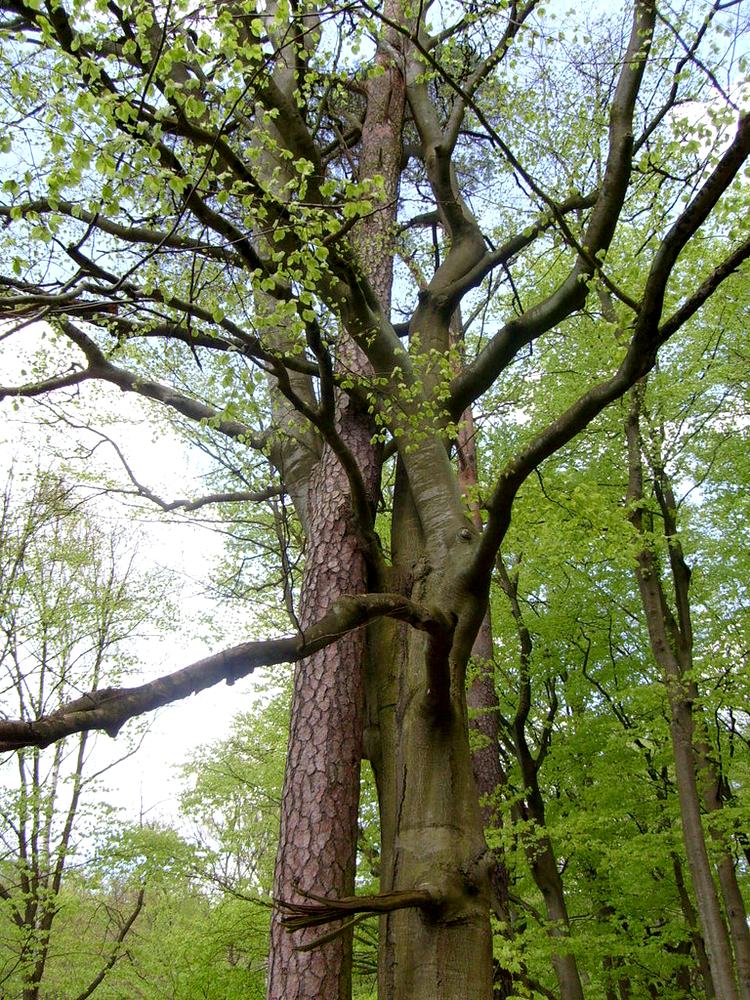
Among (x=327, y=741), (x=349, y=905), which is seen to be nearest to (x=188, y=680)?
(x=349, y=905)

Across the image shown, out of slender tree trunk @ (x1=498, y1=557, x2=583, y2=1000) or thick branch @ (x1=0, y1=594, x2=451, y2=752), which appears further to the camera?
slender tree trunk @ (x1=498, y1=557, x2=583, y2=1000)

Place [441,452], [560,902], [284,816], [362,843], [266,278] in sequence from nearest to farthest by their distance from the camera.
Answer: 1. [266,278]
2. [284,816]
3. [441,452]
4. [362,843]
5. [560,902]

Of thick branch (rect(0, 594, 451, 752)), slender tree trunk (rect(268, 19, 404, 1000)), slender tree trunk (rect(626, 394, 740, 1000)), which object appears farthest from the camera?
slender tree trunk (rect(626, 394, 740, 1000))

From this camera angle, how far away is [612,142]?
12.6 feet

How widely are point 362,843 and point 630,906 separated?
21.4ft

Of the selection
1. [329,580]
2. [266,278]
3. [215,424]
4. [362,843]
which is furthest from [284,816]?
[362,843]

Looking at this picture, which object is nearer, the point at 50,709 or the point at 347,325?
the point at 347,325

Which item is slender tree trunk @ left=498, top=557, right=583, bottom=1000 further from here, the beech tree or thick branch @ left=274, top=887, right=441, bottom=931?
thick branch @ left=274, top=887, right=441, bottom=931

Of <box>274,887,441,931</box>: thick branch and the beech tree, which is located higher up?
the beech tree

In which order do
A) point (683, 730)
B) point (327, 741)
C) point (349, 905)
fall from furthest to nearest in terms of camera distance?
point (683, 730) → point (327, 741) → point (349, 905)

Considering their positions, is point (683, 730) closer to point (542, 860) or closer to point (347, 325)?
point (542, 860)

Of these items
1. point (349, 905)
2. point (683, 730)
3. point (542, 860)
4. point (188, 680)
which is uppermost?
point (683, 730)

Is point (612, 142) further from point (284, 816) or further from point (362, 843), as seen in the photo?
point (362, 843)

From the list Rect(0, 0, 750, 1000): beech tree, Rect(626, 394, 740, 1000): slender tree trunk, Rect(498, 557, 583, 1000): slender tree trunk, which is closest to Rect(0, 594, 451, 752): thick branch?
Rect(0, 0, 750, 1000): beech tree
